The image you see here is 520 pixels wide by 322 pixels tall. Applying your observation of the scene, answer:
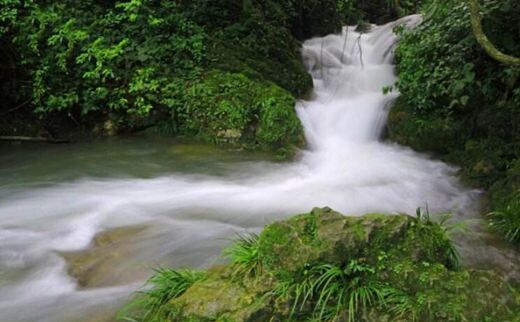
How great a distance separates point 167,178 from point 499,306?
490cm

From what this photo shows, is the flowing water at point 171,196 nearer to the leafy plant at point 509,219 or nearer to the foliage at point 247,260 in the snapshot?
the leafy plant at point 509,219

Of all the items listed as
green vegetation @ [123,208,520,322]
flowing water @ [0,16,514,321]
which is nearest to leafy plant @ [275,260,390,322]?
green vegetation @ [123,208,520,322]

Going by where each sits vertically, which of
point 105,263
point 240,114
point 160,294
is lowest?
point 105,263

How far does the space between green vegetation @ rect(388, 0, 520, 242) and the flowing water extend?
0.34 meters

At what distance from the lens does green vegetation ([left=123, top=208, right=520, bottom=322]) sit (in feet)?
9.73

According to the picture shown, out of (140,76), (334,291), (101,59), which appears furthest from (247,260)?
(101,59)

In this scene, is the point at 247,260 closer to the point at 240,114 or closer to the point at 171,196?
the point at 171,196

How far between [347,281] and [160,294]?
128cm

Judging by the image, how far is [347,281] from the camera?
3088mm

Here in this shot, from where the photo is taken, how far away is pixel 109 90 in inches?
364

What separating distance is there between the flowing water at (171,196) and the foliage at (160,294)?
0.75 feet

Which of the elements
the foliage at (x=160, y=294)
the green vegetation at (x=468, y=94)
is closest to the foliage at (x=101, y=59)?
the green vegetation at (x=468, y=94)

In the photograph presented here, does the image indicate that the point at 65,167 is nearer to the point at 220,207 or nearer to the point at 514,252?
the point at 220,207

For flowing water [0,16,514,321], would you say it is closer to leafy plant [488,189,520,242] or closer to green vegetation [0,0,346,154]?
leafy plant [488,189,520,242]
